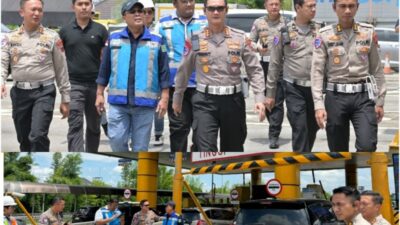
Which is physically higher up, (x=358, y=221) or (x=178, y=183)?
(x=358, y=221)

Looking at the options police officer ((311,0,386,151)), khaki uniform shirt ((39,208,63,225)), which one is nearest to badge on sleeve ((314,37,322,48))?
police officer ((311,0,386,151))

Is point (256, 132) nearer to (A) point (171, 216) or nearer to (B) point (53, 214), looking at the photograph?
(B) point (53, 214)

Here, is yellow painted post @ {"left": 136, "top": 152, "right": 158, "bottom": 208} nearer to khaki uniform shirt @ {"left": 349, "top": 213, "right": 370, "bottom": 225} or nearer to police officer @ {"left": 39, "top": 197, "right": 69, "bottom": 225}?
police officer @ {"left": 39, "top": 197, "right": 69, "bottom": 225}

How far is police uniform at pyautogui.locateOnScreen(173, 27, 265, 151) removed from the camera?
6.63 m

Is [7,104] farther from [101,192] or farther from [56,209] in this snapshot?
[101,192]

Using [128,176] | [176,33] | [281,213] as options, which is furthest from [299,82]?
[128,176]

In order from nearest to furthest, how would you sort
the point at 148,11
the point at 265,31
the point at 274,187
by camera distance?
the point at 148,11 → the point at 265,31 → the point at 274,187

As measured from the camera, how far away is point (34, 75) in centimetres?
689

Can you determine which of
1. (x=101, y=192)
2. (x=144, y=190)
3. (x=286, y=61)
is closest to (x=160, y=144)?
(x=286, y=61)

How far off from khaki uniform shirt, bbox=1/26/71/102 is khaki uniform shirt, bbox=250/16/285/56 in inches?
67.4

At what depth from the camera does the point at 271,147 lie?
281 inches

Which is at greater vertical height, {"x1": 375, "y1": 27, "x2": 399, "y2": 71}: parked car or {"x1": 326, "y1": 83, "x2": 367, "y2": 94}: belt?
{"x1": 375, "y1": 27, "x2": 399, "y2": 71}: parked car

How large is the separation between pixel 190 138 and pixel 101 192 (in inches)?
325

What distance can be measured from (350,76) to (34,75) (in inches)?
110
